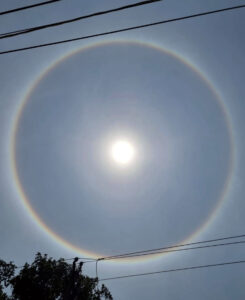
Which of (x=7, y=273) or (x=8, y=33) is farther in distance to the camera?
(x=7, y=273)

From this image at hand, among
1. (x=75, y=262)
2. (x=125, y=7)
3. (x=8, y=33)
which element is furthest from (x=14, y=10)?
(x=75, y=262)

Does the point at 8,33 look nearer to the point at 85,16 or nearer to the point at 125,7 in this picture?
the point at 85,16

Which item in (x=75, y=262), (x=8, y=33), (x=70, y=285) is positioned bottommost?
(x=70, y=285)

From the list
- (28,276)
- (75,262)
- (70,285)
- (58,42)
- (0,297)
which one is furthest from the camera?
(28,276)

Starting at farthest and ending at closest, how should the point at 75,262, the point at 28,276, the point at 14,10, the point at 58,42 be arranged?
the point at 28,276, the point at 75,262, the point at 58,42, the point at 14,10

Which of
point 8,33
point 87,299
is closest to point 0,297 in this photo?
point 87,299

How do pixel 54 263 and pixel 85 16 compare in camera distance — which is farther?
pixel 54 263

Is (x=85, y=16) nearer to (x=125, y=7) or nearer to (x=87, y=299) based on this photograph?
(x=125, y=7)

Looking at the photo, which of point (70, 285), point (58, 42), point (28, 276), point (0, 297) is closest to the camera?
point (58, 42)

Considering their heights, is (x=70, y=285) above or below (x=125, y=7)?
below
